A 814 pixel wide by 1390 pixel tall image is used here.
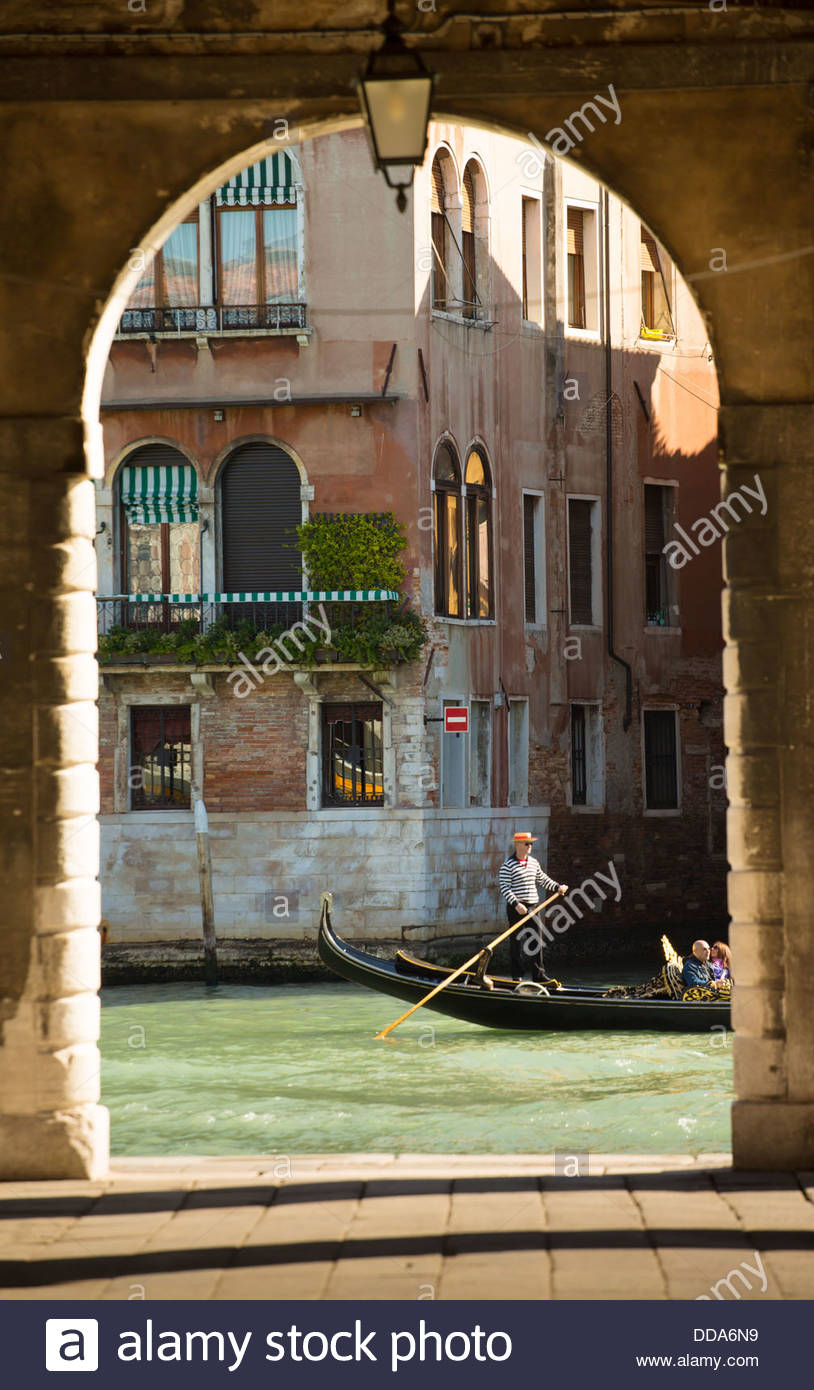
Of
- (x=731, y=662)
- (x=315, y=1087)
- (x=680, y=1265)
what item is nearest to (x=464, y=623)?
(x=315, y=1087)

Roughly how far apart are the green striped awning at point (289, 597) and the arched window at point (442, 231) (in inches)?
126

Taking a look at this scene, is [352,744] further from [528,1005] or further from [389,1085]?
[389,1085]

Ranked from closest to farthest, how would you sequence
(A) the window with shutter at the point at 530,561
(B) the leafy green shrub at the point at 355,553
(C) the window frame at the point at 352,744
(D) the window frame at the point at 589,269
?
(B) the leafy green shrub at the point at 355,553 → (C) the window frame at the point at 352,744 → (A) the window with shutter at the point at 530,561 → (D) the window frame at the point at 589,269

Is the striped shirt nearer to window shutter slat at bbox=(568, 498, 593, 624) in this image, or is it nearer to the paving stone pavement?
window shutter slat at bbox=(568, 498, 593, 624)

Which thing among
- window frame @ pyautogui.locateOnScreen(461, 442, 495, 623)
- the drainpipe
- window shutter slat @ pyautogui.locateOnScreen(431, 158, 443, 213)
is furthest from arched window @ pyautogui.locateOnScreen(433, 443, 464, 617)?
the drainpipe

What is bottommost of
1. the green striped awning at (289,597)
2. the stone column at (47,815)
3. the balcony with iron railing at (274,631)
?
the stone column at (47,815)

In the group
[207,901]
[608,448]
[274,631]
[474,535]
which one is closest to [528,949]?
[207,901]

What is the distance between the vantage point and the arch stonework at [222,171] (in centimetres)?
589

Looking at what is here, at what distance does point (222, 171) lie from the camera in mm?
6086

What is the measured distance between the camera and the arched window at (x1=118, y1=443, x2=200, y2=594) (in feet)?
66.0

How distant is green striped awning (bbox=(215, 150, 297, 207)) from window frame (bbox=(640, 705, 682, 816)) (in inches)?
301

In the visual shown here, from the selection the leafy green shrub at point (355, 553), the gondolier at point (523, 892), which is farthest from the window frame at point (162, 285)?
the gondolier at point (523, 892)

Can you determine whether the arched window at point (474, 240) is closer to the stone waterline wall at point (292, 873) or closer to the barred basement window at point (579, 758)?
the barred basement window at point (579, 758)

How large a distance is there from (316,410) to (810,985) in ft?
47.7
